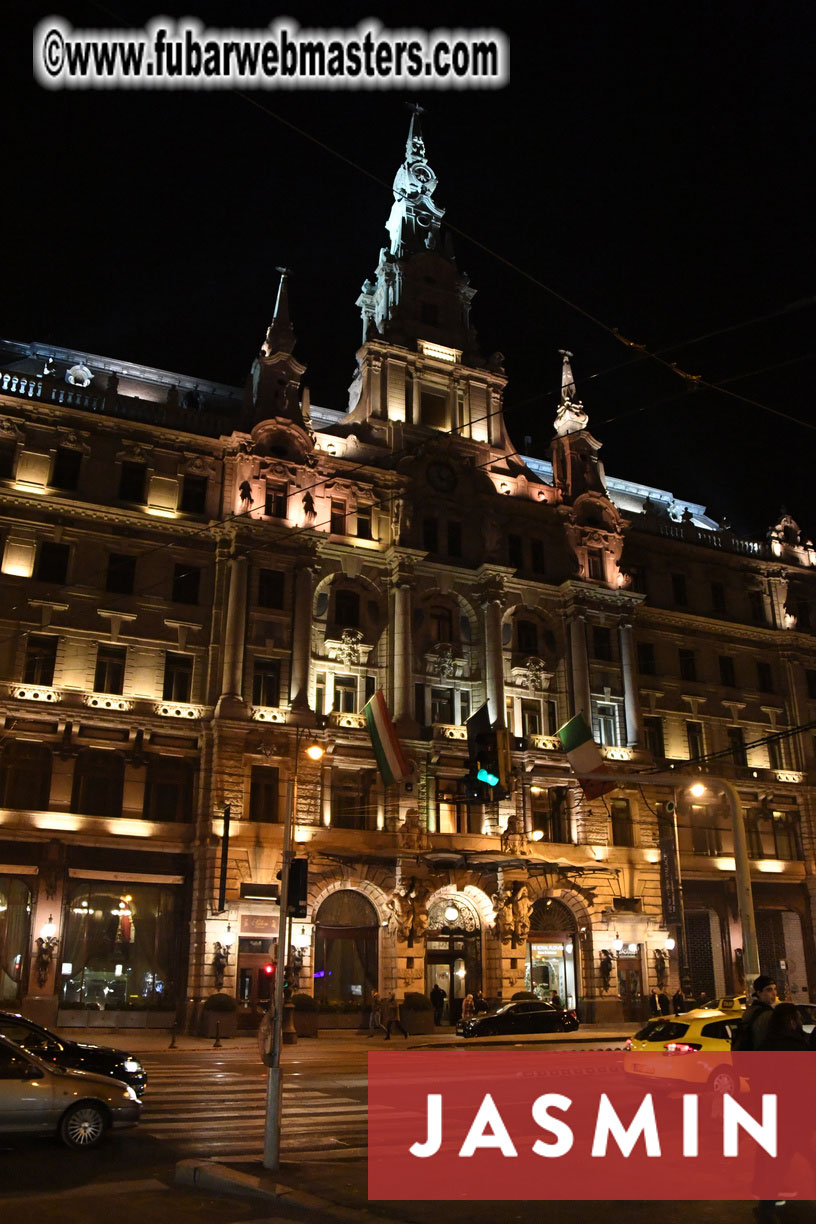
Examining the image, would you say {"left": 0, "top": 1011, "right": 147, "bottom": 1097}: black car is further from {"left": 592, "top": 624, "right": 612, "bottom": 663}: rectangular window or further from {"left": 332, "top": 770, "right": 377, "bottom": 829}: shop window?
{"left": 592, "top": 624, "right": 612, "bottom": 663}: rectangular window

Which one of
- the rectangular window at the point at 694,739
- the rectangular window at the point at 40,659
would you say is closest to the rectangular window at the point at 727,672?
the rectangular window at the point at 694,739

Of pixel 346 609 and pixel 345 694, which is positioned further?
pixel 346 609

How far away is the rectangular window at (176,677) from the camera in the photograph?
1714 inches

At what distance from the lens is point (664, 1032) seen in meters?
19.0

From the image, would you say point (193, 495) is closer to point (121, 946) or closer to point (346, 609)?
point (346, 609)

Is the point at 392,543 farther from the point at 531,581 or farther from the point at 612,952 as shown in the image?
the point at 612,952

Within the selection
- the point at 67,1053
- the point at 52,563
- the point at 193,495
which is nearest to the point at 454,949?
the point at 193,495

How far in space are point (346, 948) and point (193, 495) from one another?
68.8ft

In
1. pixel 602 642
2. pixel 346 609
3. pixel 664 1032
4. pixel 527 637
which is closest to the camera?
pixel 664 1032

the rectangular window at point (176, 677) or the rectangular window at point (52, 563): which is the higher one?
the rectangular window at point (52, 563)

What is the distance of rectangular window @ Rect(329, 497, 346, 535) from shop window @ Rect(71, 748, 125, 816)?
14793 mm

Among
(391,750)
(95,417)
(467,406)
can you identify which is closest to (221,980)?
(391,750)

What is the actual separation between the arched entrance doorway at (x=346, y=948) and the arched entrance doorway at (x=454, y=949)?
8.85ft

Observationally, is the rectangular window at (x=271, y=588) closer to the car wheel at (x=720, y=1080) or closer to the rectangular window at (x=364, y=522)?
the rectangular window at (x=364, y=522)
